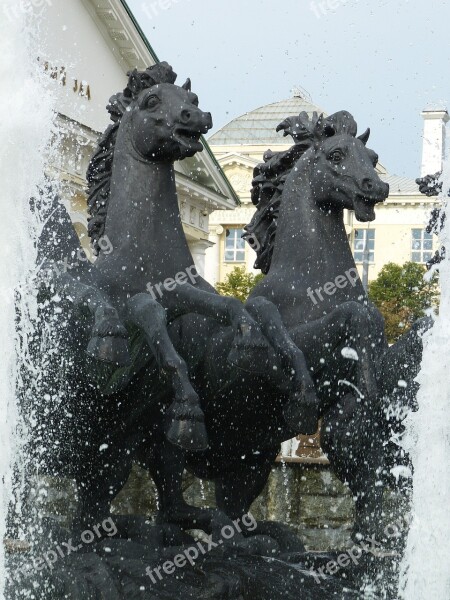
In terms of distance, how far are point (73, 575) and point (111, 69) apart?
21.1 meters

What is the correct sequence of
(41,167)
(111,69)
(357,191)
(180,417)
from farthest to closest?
(111,69), (357,191), (41,167), (180,417)

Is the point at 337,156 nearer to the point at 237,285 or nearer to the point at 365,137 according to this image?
the point at 365,137

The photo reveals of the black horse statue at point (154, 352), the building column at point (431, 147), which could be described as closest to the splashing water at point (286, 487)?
the black horse statue at point (154, 352)

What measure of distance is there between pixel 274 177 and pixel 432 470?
111 inches

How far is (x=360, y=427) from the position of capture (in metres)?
8.31

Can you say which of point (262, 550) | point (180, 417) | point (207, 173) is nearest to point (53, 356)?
point (180, 417)

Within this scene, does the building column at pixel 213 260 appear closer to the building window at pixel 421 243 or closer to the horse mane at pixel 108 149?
the building window at pixel 421 243

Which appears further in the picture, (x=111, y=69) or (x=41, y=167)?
(x=111, y=69)

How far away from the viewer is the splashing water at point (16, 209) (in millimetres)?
7773

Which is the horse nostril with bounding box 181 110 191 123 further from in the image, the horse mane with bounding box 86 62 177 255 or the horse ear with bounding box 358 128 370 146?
the horse ear with bounding box 358 128 370 146

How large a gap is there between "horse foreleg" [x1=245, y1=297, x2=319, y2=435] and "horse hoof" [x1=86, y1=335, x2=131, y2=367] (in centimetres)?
85

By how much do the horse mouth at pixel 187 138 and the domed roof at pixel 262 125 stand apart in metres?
5.01

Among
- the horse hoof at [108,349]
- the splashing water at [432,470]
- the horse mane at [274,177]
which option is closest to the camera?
the splashing water at [432,470]

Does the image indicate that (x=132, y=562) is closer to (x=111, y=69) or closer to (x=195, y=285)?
(x=195, y=285)
